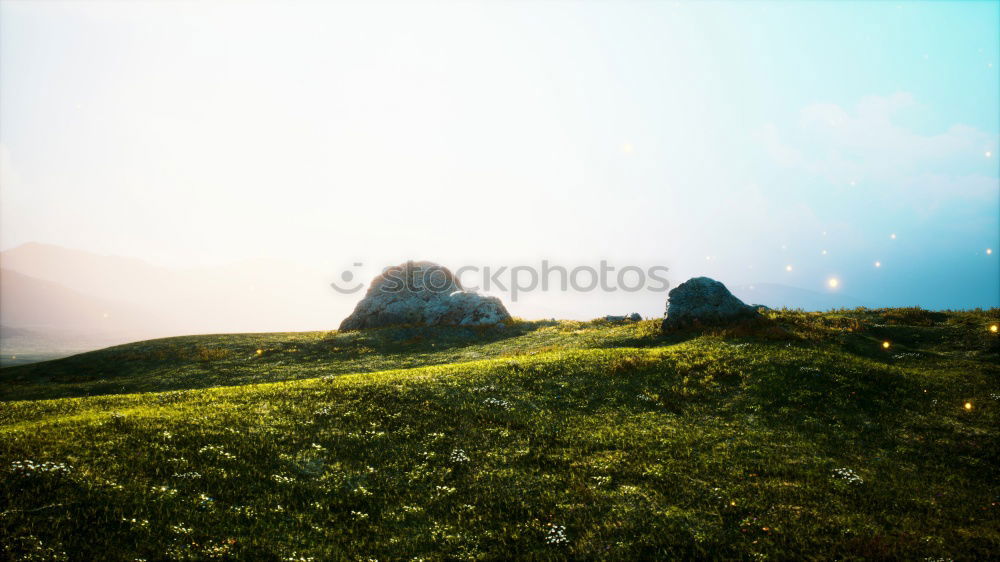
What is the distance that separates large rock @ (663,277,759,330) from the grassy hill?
30.2ft

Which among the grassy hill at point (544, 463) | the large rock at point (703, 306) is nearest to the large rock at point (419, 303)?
the large rock at point (703, 306)

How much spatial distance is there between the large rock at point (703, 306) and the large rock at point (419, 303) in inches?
924

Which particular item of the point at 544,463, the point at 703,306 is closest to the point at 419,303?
the point at 703,306

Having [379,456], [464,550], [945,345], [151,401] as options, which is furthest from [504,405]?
[945,345]

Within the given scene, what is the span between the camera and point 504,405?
67.3 ft

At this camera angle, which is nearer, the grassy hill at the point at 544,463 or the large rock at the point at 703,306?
the grassy hill at the point at 544,463

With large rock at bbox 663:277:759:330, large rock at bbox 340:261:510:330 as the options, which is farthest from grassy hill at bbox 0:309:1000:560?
large rock at bbox 340:261:510:330

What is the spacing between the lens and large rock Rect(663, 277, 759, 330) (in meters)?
37.8

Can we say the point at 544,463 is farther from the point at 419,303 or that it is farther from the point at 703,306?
the point at 419,303

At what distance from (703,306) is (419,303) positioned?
37575 millimetres

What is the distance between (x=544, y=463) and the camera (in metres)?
15.4

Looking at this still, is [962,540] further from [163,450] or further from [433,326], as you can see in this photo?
[433,326]

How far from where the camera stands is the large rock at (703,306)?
124ft

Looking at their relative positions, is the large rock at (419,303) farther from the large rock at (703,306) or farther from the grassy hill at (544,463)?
the grassy hill at (544,463)
